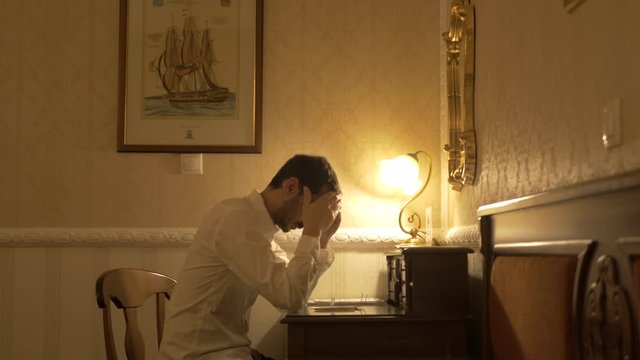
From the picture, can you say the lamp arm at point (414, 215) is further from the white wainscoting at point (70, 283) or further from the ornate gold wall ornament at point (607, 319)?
the ornate gold wall ornament at point (607, 319)

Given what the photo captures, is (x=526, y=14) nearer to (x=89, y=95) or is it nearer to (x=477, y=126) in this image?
(x=477, y=126)

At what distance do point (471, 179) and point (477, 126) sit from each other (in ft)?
0.73

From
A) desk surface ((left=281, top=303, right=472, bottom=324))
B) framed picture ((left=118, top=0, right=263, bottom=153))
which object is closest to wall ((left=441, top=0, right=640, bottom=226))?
desk surface ((left=281, top=303, right=472, bottom=324))

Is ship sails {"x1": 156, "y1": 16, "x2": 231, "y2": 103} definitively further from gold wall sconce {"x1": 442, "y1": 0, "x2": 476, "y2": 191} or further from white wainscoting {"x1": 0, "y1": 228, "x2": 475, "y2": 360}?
gold wall sconce {"x1": 442, "y1": 0, "x2": 476, "y2": 191}

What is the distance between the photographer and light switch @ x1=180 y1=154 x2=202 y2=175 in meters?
3.39

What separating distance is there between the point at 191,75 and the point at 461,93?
1350 mm

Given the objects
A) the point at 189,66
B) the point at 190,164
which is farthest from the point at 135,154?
the point at 189,66

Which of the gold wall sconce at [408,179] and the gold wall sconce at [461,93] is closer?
the gold wall sconce at [461,93]

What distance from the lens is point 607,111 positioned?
1.60m

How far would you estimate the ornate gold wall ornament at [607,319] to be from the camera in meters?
1.40

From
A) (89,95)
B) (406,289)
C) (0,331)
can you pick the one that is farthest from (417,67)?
(0,331)

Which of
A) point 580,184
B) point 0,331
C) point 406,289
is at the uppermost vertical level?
point 580,184

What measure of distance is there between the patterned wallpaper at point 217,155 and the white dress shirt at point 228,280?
3.32 ft

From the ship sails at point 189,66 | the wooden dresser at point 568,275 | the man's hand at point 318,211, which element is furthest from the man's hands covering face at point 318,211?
the ship sails at point 189,66
